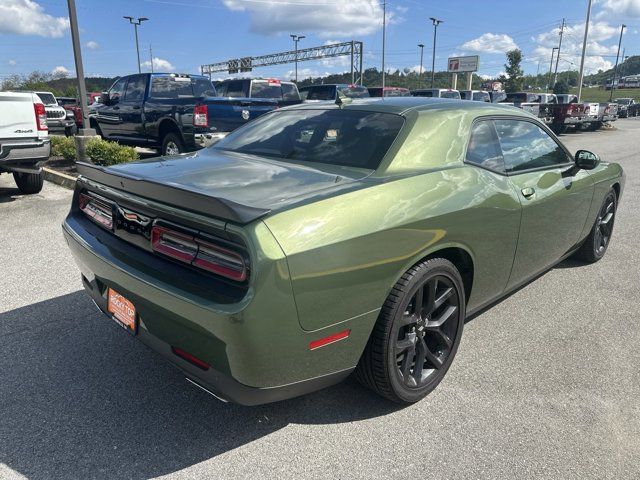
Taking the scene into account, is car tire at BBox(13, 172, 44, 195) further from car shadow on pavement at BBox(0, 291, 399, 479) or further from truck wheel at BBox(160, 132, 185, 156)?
car shadow on pavement at BBox(0, 291, 399, 479)

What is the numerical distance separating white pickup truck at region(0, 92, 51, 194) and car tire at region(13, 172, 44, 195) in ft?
1.60

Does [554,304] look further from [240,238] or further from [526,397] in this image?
[240,238]

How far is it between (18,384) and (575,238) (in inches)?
165

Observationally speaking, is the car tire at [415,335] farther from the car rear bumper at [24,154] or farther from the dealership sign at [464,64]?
the dealership sign at [464,64]

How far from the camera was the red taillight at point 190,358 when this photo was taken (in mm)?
2086

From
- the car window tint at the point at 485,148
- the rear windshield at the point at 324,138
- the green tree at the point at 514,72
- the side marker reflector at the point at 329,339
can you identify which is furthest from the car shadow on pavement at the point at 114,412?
A: the green tree at the point at 514,72

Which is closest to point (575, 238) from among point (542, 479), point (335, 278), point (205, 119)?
point (542, 479)

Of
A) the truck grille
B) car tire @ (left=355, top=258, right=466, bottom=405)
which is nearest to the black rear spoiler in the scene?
car tire @ (left=355, top=258, right=466, bottom=405)

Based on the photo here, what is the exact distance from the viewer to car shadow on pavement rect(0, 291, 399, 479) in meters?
2.23

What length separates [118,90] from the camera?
1085cm

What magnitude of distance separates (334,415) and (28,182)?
682cm

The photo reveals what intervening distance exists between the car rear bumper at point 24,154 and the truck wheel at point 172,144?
277 centimetres

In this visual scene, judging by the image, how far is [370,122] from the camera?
299cm

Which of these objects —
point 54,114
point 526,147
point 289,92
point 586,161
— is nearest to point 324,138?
point 526,147
